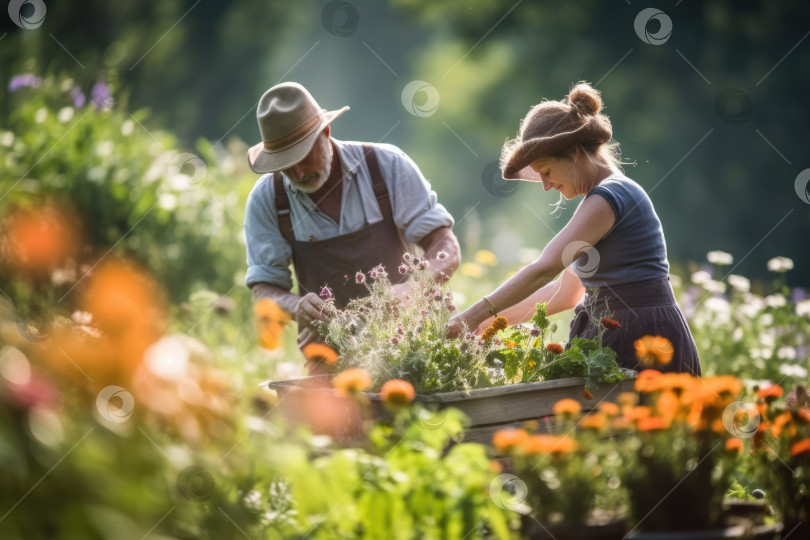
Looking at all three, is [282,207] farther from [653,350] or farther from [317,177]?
[653,350]

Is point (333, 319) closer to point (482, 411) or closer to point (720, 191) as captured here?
point (482, 411)

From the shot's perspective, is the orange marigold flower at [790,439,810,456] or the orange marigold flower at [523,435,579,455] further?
the orange marigold flower at [790,439,810,456]

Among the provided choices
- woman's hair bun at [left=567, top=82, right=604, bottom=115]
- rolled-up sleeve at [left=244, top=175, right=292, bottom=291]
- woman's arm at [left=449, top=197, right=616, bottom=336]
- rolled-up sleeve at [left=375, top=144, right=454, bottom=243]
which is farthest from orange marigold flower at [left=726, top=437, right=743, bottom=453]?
rolled-up sleeve at [left=244, top=175, right=292, bottom=291]

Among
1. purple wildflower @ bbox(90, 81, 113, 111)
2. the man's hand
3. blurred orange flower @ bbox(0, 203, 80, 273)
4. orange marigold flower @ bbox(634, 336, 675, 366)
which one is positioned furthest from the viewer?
purple wildflower @ bbox(90, 81, 113, 111)

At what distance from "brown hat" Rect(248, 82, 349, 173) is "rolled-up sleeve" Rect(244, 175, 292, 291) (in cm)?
25

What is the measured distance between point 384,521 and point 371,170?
6.71 feet

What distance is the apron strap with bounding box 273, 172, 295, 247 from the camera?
10.7 feet

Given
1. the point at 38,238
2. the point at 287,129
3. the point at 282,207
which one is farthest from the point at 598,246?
the point at 38,238

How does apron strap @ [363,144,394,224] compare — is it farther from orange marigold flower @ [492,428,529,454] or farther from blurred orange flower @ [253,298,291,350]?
orange marigold flower @ [492,428,529,454]

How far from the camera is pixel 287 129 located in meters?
3.00

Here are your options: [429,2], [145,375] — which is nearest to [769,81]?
[429,2]

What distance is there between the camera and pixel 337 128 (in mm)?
14133

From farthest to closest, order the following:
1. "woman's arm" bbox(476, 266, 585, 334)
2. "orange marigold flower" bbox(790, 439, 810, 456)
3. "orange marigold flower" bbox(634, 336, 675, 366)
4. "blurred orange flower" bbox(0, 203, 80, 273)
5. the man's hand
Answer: "blurred orange flower" bbox(0, 203, 80, 273) → "woman's arm" bbox(476, 266, 585, 334) → the man's hand → "orange marigold flower" bbox(634, 336, 675, 366) → "orange marigold flower" bbox(790, 439, 810, 456)

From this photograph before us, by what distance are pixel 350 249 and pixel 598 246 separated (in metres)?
1.14
